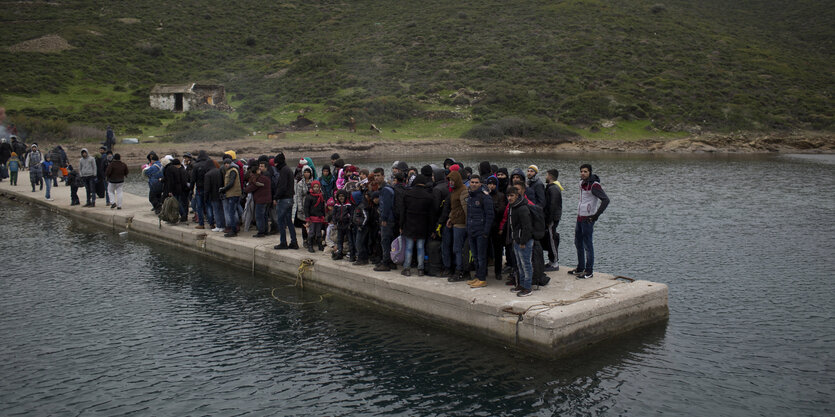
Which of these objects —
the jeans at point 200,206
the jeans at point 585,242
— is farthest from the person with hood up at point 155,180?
the jeans at point 585,242

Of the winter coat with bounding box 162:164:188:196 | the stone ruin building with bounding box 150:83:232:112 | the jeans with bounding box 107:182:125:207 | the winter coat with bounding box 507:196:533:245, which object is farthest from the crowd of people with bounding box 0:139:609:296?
the stone ruin building with bounding box 150:83:232:112

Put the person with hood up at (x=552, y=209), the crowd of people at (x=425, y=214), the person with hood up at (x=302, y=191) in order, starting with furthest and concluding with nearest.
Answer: the person with hood up at (x=302, y=191)
the person with hood up at (x=552, y=209)
the crowd of people at (x=425, y=214)

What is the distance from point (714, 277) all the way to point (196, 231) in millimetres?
12777

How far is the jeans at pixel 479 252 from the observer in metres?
10.3

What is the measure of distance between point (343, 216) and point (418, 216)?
76.7 inches

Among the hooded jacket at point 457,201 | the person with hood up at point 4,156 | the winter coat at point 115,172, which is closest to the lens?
the hooded jacket at point 457,201

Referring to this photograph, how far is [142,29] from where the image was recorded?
87.2 m

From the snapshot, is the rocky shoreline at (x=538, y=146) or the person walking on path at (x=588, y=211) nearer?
the person walking on path at (x=588, y=211)

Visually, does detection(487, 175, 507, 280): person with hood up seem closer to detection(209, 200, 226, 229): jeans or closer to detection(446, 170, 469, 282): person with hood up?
detection(446, 170, 469, 282): person with hood up

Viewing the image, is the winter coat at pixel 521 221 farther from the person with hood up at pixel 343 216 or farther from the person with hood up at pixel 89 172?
the person with hood up at pixel 89 172

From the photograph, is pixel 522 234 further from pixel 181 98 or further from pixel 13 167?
pixel 181 98

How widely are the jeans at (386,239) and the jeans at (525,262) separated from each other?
239 centimetres

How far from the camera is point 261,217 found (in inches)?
595

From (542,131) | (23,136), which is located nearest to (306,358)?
(23,136)
